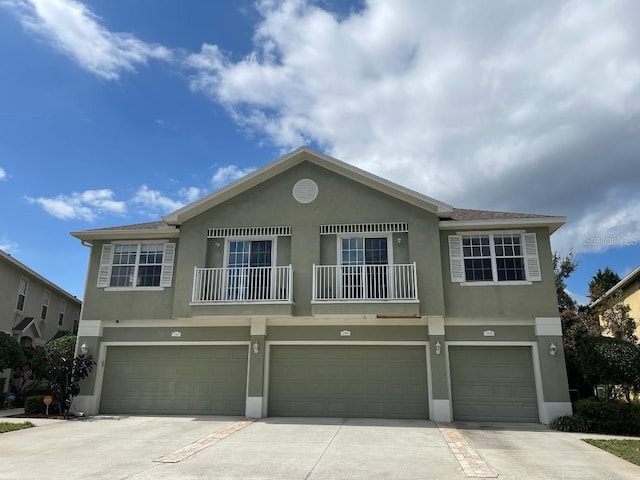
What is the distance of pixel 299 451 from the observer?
9297 mm

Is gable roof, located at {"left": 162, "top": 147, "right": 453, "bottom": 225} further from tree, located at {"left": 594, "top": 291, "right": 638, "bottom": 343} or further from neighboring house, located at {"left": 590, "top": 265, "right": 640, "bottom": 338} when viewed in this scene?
neighboring house, located at {"left": 590, "top": 265, "right": 640, "bottom": 338}

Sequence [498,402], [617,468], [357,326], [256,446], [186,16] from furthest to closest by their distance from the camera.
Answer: [357,326] → [498,402] → [186,16] → [256,446] → [617,468]

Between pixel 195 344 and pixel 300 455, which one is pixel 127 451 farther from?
pixel 195 344

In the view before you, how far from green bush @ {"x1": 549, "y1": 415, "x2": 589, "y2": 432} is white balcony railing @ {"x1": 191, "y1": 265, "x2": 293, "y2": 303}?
8143 millimetres

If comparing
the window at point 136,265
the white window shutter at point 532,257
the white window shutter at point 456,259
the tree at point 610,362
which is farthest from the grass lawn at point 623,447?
the window at point 136,265

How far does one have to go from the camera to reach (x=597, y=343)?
41.9 ft

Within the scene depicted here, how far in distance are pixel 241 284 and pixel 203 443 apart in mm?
5376

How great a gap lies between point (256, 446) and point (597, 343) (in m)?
9.45

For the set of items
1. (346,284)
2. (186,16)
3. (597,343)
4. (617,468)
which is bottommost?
(617,468)

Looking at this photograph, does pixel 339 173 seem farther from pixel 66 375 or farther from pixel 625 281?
pixel 625 281

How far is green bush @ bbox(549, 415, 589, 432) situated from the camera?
40.2 ft

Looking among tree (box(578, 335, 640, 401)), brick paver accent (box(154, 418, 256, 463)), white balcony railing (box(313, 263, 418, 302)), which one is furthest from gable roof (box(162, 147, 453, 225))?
brick paver accent (box(154, 418, 256, 463))

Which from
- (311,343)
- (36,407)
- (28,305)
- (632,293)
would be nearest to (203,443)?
(311,343)

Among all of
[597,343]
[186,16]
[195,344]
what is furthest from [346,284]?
[186,16]
